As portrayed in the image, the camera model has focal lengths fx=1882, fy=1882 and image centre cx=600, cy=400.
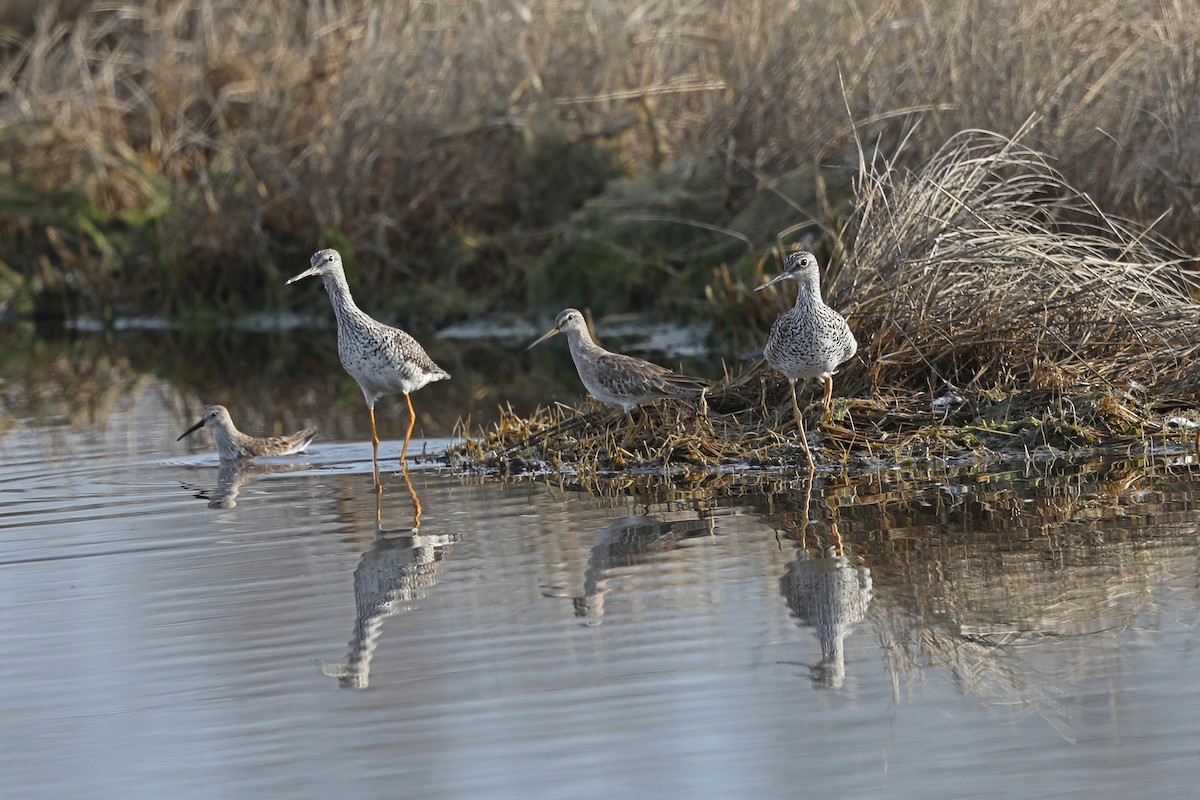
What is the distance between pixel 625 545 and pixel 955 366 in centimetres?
328

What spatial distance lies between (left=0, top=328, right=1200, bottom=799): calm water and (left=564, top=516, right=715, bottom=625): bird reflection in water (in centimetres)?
2

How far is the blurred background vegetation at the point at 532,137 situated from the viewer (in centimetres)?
1391

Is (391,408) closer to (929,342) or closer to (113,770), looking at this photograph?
(929,342)

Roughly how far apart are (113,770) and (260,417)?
870 cm

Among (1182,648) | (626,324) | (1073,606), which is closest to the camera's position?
(1182,648)

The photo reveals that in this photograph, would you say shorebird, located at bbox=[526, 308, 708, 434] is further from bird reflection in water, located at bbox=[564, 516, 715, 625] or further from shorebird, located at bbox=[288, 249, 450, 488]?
bird reflection in water, located at bbox=[564, 516, 715, 625]

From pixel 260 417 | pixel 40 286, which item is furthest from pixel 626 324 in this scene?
pixel 40 286

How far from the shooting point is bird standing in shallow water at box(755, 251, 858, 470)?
9305 mm

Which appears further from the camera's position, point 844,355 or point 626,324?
point 626,324

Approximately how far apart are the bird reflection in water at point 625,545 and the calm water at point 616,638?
2 centimetres

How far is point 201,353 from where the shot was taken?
19219 mm

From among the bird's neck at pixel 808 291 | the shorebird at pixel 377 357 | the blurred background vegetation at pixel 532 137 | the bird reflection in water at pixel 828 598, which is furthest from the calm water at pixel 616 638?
the blurred background vegetation at pixel 532 137

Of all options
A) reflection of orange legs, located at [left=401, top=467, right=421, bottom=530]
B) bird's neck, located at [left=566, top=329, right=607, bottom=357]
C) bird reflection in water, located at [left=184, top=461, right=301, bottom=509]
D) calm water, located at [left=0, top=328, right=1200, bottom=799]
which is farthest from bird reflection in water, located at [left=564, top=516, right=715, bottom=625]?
bird reflection in water, located at [left=184, top=461, right=301, bottom=509]

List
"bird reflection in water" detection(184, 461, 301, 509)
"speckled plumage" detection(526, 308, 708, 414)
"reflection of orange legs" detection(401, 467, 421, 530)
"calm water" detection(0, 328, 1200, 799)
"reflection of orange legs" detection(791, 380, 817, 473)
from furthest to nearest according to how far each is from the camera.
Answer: "speckled plumage" detection(526, 308, 708, 414) → "bird reflection in water" detection(184, 461, 301, 509) → "reflection of orange legs" detection(791, 380, 817, 473) → "reflection of orange legs" detection(401, 467, 421, 530) → "calm water" detection(0, 328, 1200, 799)
